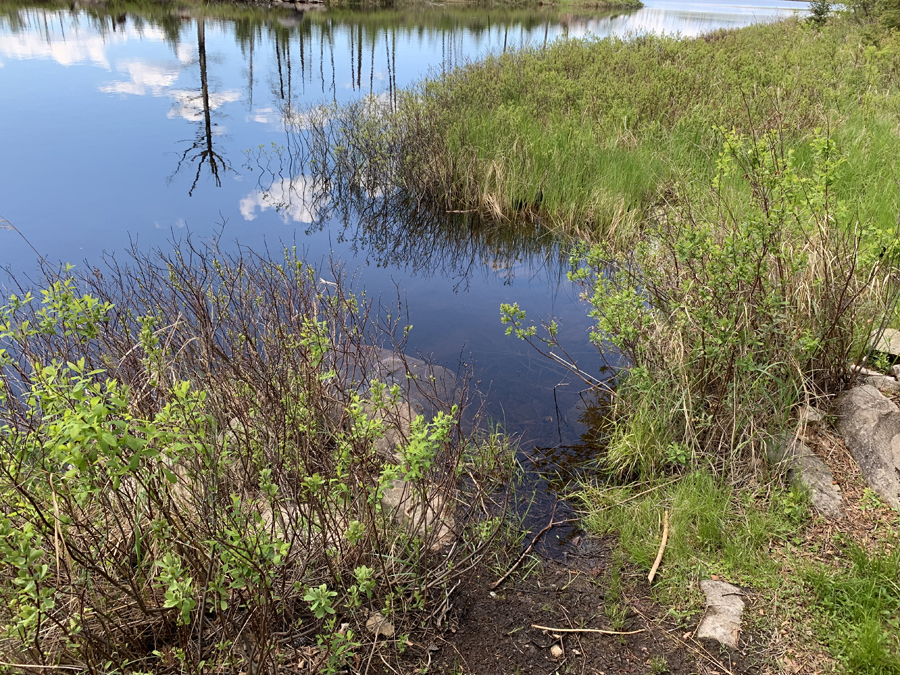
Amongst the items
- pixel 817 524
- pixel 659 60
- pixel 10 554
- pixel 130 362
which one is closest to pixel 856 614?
pixel 817 524

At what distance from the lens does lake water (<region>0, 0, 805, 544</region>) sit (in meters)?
6.11

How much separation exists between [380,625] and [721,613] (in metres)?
1.72

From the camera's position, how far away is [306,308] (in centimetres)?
425

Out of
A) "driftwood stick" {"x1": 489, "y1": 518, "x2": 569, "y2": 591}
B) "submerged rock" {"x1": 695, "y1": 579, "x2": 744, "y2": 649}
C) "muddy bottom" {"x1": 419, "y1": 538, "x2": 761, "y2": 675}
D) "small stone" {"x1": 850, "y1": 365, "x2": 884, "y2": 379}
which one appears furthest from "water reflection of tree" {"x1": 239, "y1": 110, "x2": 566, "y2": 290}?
"submerged rock" {"x1": 695, "y1": 579, "x2": 744, "y2": 649}

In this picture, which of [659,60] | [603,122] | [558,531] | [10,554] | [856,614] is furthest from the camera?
[659,60]

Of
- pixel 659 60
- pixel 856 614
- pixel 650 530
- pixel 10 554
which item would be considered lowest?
pixel 650 530

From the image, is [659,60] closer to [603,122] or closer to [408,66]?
[603,122]

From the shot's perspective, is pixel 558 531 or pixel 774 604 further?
pixel 558 531

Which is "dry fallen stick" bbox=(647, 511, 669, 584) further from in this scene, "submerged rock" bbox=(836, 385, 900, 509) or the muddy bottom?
"submerged rock" bbox=(836, 385, 900, 509)

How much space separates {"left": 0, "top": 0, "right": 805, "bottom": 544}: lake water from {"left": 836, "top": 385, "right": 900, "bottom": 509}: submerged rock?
1.78 m

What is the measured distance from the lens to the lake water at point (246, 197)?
20.0 feet

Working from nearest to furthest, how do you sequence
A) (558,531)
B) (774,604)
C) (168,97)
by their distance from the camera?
(774,604) → (558,531) → (168,97)

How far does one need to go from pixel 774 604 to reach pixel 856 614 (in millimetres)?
342

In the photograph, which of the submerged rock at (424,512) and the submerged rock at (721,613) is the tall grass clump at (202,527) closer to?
the submerged rock at (424,512)
